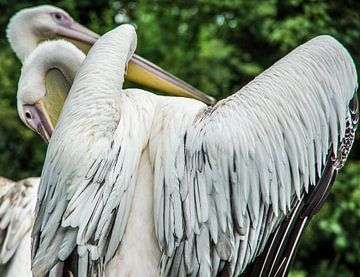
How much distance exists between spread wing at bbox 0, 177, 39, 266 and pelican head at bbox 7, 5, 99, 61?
131 centimetres

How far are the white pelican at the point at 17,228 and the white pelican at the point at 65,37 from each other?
1.04 meters

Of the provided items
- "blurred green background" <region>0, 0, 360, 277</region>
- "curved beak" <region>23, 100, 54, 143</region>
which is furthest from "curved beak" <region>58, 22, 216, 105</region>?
"blurred green background" <region>0, 0, 360, 277</region>

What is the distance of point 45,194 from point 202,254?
0.67m

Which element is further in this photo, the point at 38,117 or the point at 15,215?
the point at 38,117

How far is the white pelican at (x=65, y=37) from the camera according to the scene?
5.23 meters

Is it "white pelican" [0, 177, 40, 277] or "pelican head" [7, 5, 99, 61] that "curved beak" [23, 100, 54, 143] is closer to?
"white pelican" [0, 177, 40, 277]

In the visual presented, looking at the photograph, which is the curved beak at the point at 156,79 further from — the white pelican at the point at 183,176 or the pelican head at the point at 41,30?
the white pelican at the point at 183,176

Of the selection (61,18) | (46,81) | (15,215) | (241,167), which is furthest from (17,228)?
(61,18)

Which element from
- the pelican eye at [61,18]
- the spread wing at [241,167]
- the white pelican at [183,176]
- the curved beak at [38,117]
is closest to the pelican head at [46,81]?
the curved beak at [38,117]

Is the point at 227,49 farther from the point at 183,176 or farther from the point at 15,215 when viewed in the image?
the point at 183,176

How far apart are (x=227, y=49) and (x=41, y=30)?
207 cm

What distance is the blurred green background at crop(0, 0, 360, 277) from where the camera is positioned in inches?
257

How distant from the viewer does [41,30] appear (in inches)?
233

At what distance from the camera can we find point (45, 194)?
3.38 m
